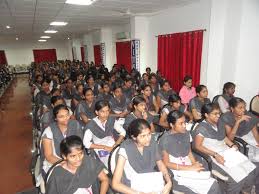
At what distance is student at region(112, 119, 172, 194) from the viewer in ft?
5.90

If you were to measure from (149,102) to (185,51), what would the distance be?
69.6 inches

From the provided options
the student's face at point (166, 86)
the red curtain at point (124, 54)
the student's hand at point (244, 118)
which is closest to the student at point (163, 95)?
the student's face at point (166, 86)

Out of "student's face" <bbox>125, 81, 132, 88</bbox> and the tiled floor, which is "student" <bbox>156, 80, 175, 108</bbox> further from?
the tiled floor

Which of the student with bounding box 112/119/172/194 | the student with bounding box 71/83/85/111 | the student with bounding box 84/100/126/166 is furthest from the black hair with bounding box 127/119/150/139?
→ the student with bounding box 71/83/85/111

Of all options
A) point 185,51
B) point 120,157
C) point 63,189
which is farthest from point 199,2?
point 63,189

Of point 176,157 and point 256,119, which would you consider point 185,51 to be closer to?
point 256,119

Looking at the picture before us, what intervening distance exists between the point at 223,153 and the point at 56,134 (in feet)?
5.60

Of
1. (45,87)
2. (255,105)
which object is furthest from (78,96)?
(255,105)

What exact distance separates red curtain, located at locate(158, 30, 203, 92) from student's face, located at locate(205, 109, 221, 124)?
100 inches

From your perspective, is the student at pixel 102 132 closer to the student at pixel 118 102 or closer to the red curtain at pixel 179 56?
the student at pixel 118 102

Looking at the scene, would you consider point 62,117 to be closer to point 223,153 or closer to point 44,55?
point 223,153

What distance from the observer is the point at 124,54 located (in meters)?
8.12

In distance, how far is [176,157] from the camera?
86.7 inches

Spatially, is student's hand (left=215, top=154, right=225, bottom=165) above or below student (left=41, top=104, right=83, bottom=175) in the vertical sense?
below
